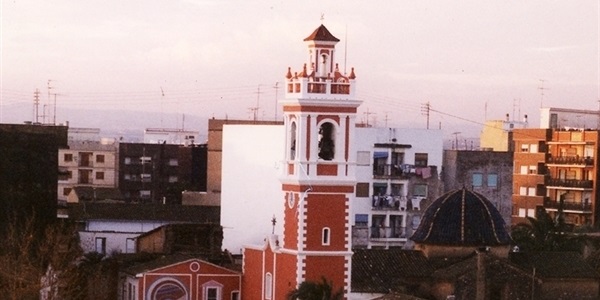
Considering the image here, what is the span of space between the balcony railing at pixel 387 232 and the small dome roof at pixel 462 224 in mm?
15861

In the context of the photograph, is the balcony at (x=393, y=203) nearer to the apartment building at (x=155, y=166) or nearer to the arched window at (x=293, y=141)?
the arched window at (x=293, y=141)

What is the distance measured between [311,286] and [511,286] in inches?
380

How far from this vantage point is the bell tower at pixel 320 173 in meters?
55.6

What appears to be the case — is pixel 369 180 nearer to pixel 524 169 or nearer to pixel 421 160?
pixel 421 160

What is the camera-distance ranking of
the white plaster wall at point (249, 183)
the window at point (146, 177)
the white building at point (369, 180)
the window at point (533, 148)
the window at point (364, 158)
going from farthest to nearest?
the window at point (146, 177) < the window at point (533, 148) < the window at point (364, 158) < the white building at point (369, 180) < the white plaster wall at point (249, 183)

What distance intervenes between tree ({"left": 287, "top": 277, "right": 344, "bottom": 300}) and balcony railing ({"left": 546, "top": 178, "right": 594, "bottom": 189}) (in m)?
46.9

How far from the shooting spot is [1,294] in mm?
50500

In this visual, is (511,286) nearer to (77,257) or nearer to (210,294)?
(210,294)

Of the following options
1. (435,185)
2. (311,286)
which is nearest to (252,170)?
(435,185)

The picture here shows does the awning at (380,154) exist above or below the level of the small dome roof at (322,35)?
below

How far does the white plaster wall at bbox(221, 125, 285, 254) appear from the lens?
7312 cm

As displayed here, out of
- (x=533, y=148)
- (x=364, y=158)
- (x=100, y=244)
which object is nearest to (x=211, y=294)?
(x=100, y=244)

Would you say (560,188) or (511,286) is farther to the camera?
(560,188)

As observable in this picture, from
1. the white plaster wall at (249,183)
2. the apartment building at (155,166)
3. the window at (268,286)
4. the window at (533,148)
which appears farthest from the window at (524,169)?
the window at (268,286)
